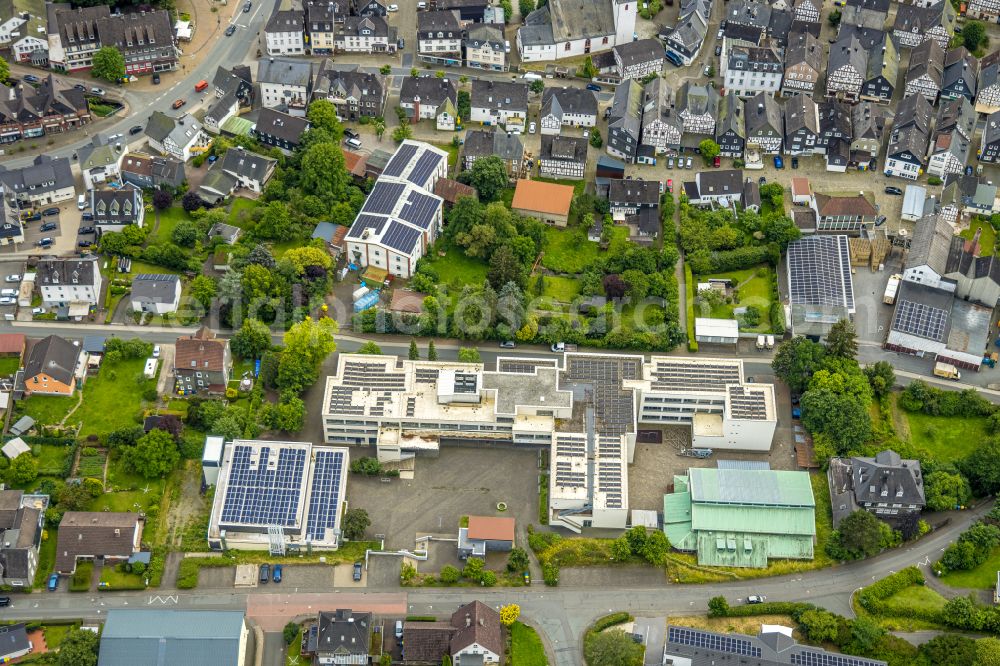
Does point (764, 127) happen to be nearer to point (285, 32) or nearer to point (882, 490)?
point (882, 490)

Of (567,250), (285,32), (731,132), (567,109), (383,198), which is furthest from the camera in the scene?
(285,32)

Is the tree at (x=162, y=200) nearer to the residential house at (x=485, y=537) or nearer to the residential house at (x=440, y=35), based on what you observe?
the residential house at (x=440, y=35)

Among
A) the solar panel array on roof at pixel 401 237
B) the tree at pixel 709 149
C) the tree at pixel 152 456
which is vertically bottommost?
the tree at pixel 152 456

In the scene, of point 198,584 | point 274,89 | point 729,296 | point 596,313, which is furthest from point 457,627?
point 274,89

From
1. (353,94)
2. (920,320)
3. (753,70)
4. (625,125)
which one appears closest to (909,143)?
(753,70)

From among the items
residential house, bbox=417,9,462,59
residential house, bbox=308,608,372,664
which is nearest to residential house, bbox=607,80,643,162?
residential house, bbox=417,9,462,59

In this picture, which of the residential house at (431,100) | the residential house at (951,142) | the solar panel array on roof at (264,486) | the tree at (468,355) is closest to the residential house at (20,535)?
the solar panel array on roof at (264,486)
